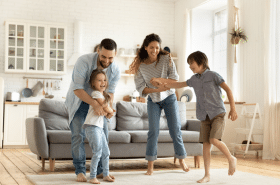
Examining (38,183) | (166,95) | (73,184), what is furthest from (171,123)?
(38,183)

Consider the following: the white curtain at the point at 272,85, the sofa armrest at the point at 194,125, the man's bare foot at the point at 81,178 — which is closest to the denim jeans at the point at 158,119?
the man's bare foot at the point at 81,178

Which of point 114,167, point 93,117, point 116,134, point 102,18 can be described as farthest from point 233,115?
point 102,18

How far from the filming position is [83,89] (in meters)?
2.66

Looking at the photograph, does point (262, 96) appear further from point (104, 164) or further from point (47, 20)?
point (47, 20)

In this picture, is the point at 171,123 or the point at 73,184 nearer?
the point at 73,184

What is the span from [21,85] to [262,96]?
439 cm

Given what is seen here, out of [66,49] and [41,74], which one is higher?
[66,49]

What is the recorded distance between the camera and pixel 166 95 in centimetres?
315

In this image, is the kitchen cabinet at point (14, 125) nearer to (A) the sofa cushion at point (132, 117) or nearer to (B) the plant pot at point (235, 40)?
(A) the sofa cushion at point (132, 117)

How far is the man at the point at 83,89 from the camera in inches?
103

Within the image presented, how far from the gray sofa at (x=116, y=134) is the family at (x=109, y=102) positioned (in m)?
0.58

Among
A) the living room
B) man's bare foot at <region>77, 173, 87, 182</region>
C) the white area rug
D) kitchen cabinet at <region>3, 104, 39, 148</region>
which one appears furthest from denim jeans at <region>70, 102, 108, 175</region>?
kitchen cabinet at <region>3, 104, 39, 148</region>

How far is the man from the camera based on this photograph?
2.63 metres

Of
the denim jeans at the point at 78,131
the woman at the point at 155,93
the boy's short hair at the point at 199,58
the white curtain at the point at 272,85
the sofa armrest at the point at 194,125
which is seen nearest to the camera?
the denim jeans at the point at 78,131
